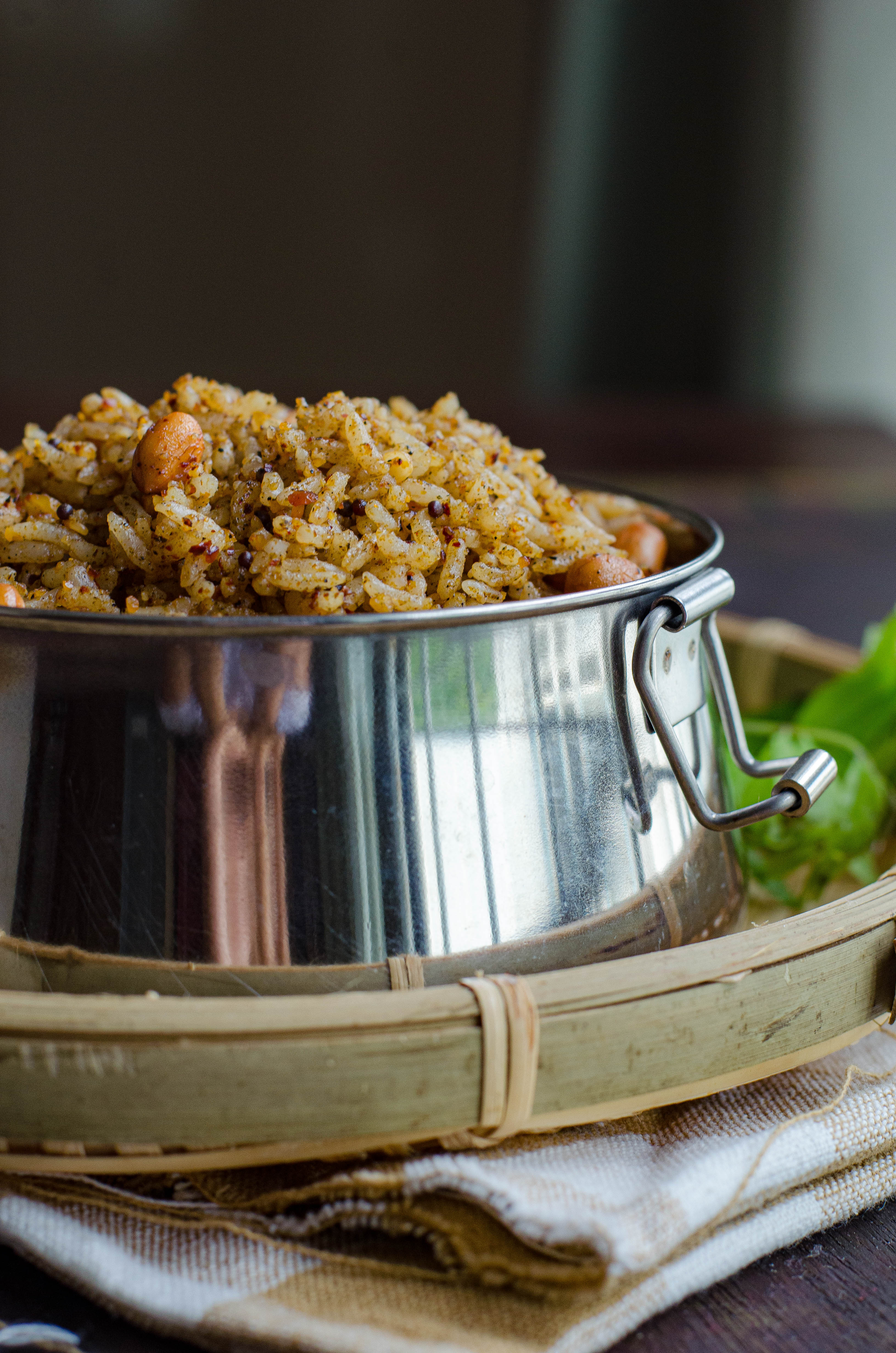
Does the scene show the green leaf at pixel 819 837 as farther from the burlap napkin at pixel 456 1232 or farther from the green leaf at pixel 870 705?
the burlap napkin at pixel 456 1232

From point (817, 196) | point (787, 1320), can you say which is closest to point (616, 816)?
point (787, 1320)

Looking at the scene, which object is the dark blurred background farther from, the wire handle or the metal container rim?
the metal container rim

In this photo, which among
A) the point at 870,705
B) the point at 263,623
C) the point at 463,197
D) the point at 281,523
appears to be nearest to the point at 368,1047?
the point at 263,623

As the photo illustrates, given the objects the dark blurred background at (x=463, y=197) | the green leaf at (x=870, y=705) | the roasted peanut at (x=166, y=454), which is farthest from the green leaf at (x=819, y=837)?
the dark blurred background at (x=463, y=197)

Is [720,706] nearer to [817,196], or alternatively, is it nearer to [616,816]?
[616,816]

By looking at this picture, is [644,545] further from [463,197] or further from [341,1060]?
[463,197]

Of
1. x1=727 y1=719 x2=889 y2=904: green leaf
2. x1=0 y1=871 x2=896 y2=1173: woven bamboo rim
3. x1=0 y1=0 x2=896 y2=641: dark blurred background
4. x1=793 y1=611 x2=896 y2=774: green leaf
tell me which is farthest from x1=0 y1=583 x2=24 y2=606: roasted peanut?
x1=0 y1=0 x2=896 y2=641: dark blurred background
